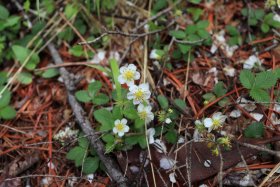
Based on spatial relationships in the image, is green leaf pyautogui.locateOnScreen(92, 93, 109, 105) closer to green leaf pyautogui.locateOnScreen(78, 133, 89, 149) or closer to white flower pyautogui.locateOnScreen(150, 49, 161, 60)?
green leaf pyautogui.locateOnScreen(78, 133, 89, 149)

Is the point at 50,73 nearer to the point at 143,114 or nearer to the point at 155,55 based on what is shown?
the point at 155,55

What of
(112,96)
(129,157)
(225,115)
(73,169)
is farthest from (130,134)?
(225,115)

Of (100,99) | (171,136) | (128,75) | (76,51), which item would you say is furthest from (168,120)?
(76,51)

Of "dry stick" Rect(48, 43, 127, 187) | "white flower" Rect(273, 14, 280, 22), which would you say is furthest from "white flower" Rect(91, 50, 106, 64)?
"white flower" Rect(273, 14, 280, 22)

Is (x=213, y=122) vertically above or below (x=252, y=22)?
below

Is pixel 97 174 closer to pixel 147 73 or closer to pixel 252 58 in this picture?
pixel 147 73
